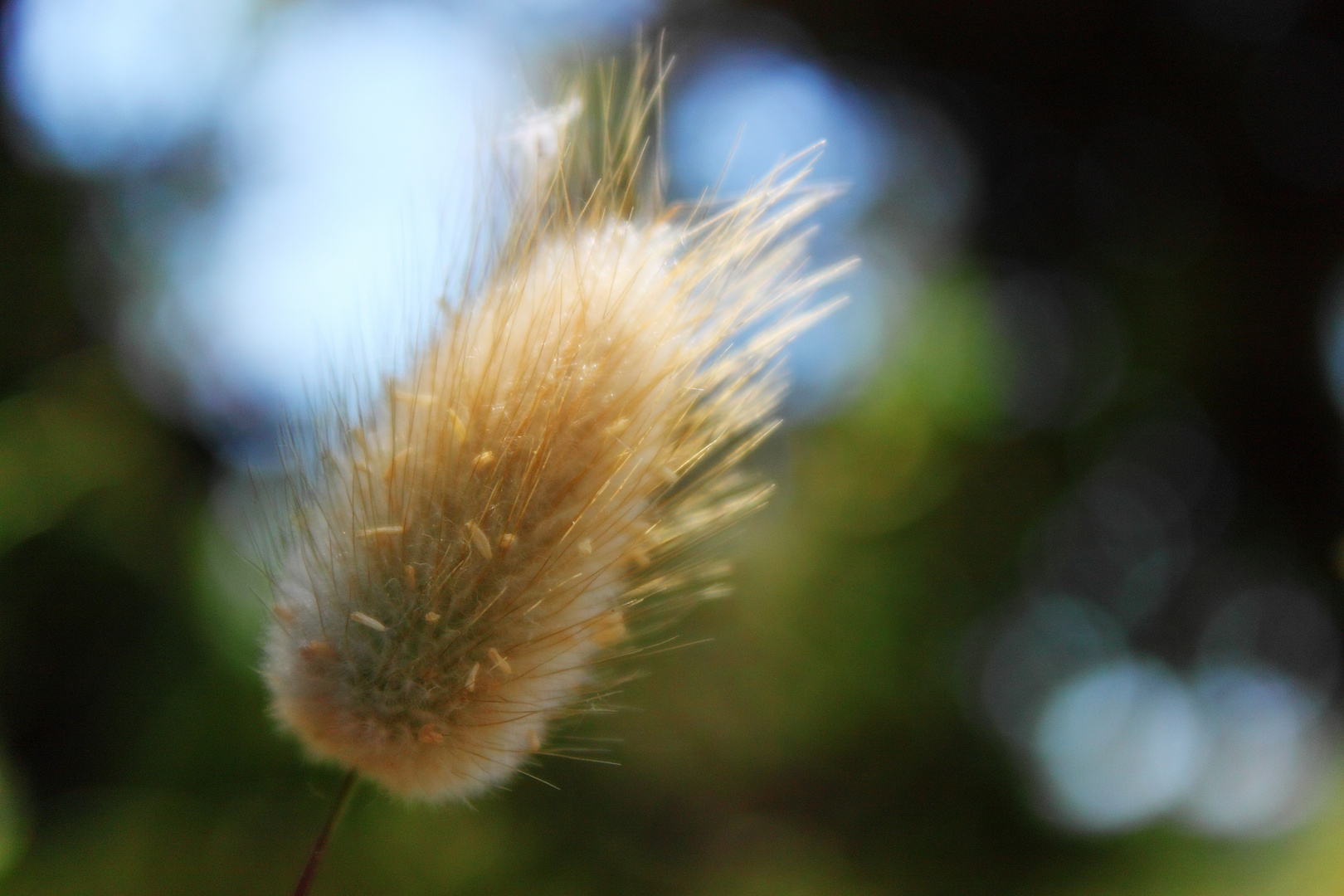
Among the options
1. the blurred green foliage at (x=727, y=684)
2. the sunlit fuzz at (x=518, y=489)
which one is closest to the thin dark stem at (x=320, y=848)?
the sunlit fuzz at (x=518, y=489)

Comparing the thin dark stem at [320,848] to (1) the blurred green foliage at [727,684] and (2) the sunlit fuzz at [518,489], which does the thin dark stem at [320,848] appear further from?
(1) the blurred green foliage at [727,684]

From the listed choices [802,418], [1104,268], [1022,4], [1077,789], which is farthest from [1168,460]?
[1022,4]

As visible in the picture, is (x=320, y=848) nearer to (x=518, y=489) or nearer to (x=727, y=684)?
(x=518, y=489)

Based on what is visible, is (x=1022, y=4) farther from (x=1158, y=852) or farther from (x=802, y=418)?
(x=1158, y=852)

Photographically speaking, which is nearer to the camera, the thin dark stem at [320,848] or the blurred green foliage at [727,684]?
the thin dark stem at [320,848]

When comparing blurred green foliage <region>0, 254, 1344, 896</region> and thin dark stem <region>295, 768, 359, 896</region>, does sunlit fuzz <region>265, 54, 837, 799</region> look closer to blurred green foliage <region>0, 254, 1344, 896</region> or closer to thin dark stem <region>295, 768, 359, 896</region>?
thin dark stem <region>295, 768, 359, 896</region>

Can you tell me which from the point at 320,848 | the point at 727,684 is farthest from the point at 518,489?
the point at 727,684

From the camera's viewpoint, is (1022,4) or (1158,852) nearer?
(1158,852)

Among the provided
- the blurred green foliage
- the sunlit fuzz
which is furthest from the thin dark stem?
the blurred green foliage
